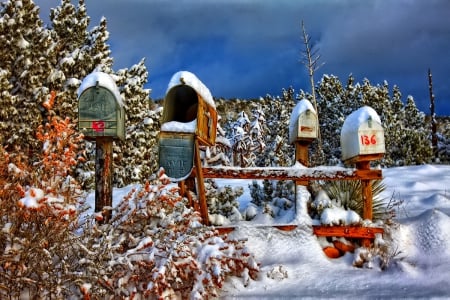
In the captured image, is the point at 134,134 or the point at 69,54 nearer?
the point at 69,54

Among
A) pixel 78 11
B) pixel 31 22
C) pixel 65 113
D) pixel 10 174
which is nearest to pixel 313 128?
pixel 10 174

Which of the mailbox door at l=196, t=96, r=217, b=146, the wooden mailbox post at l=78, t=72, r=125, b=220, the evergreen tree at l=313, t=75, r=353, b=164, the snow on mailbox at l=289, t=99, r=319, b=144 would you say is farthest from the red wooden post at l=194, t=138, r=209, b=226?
the evergreen tree at l=313, t=75, r=353, b=164

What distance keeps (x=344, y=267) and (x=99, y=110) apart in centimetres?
320

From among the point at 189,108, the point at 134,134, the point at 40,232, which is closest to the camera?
the point at 40,232

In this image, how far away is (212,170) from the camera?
19.3 feet

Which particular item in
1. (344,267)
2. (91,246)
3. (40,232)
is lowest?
(344,267)

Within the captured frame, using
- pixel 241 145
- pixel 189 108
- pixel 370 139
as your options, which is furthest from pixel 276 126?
pixel 370 139

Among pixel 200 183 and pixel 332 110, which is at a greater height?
pixel 332 110

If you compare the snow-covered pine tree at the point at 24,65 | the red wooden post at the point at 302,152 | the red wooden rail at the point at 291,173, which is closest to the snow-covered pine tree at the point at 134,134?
the snow-covered pine tree at the point at 24,65

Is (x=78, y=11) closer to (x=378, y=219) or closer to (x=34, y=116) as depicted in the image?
(x=34, y=116)

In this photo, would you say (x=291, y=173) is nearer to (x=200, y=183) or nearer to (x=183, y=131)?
(x=200, y=183)

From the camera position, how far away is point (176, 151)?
5.53 metres

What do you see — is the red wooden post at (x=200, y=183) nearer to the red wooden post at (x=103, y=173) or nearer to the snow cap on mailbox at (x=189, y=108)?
the snow cap on mailbox at (x=189, y=108)

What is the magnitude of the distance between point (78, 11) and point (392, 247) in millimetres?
13928
